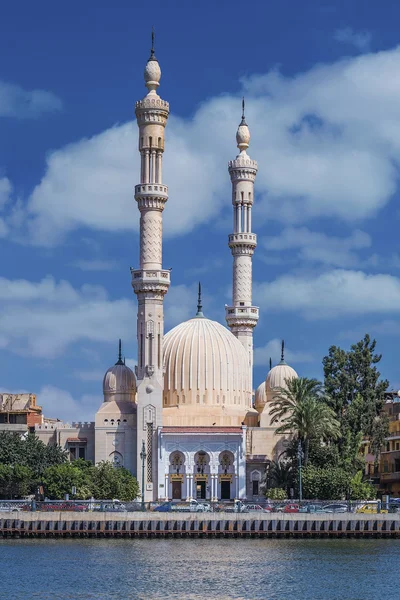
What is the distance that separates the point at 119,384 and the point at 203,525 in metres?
31.3

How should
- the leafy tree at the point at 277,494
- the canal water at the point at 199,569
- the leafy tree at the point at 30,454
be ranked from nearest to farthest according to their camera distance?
the canal water at the point at 199,569 → the leafy tree at the point at 277,494 → the leafy tree at the point at 30,454

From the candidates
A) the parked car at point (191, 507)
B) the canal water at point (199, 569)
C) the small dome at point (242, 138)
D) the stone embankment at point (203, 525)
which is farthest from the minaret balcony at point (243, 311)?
the canal water at point (199, 569)

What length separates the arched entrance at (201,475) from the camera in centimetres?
11256

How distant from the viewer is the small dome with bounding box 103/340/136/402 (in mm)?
114812

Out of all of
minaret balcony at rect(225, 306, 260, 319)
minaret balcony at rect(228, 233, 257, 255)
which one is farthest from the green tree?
minaret balcony at rect(228, 233, 257, 255)

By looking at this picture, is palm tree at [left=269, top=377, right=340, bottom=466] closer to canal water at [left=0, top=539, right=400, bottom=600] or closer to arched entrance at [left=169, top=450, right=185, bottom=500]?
arched entrance at [left=169, top=450, right=185, bottom=500]

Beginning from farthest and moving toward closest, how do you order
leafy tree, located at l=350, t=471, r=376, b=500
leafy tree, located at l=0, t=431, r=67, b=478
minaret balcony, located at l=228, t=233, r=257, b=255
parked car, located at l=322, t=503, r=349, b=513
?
minaret balcony, located at l=228, t=233, r=257, b=255
leafy tree, located at l=0, t=431, r=67, b=478
leafy tree, located at l=350, t=471, r=376, b=500
parked car, located at l=322, t=503, r=349, b=513

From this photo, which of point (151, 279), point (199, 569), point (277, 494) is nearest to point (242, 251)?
point (151, 279)

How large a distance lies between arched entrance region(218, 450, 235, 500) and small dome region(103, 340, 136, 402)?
29.5ft

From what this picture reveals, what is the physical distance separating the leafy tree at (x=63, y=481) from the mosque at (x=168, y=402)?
7.72 m

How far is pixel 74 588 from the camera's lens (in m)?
61.1

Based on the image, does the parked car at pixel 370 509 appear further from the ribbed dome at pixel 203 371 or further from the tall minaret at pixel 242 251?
the tall minaret at pixel 242 251

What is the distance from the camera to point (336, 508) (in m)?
87.2

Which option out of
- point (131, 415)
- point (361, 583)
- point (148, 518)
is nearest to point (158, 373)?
point (131, 415)
